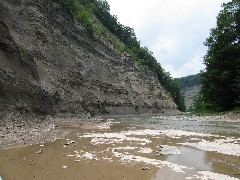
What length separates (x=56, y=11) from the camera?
3762 centimetres

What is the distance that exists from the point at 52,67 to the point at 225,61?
18421 mm

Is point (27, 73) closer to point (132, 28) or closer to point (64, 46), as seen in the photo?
point (64, 46)

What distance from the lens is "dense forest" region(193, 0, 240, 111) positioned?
32.8m

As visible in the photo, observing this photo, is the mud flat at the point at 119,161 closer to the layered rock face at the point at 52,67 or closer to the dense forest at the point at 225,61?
the layered rock face at the point at 52,67

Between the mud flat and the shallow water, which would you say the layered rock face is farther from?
the shallow water

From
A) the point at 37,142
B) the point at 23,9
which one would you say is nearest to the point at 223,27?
the point at 23,9

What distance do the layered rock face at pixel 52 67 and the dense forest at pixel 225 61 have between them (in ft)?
44.0

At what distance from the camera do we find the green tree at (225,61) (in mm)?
32781

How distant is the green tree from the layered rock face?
13.4 meters

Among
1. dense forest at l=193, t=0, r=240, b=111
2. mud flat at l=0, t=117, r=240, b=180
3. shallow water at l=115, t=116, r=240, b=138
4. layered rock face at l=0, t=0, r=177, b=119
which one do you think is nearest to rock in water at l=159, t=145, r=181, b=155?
mud flat at l=0, t=117, r=240, b=180

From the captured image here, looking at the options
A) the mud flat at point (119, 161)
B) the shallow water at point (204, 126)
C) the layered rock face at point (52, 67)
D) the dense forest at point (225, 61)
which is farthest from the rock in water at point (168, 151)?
the dense forest at point (225, 61)

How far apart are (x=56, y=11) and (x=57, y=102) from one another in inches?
616

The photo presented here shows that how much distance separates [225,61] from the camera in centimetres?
3309

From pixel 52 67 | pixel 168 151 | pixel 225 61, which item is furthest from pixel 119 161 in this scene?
pixel 225 61
